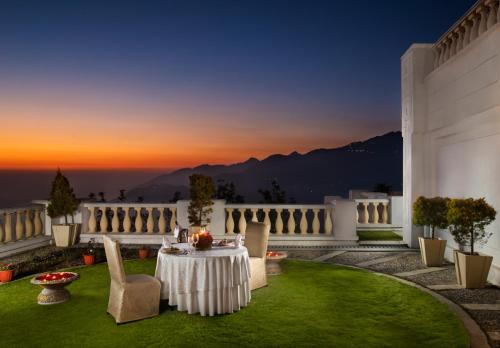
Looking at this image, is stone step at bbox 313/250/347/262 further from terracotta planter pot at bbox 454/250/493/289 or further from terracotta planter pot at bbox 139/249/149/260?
terracotta planter pot at bbox 139/249/149/260

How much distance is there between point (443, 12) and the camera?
18.5 meters

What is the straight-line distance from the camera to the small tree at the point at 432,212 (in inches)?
353

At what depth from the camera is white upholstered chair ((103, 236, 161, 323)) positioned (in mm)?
5590

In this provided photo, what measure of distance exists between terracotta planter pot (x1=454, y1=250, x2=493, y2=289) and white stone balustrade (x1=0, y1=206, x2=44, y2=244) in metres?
9.27

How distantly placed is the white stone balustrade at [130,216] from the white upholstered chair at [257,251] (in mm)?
4772

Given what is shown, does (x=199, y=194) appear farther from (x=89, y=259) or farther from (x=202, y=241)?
(x=202, y=241)

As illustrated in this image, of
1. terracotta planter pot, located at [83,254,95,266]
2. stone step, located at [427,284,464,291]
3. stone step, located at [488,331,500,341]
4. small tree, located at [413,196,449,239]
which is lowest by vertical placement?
stone step, located at [488,331,500,341]

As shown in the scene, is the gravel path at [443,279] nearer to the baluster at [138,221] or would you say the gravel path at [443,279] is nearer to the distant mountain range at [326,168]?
the baluster at [138,221]

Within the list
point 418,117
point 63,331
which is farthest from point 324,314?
point 418,117

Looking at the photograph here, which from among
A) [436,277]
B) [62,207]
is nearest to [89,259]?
[62,207]

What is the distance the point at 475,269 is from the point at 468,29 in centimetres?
462

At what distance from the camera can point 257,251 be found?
7180 mm

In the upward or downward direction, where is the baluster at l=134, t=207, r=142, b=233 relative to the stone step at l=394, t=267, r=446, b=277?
upward

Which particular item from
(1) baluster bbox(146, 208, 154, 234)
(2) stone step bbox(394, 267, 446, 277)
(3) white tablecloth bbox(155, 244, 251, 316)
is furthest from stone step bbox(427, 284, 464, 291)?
(1) baluster bbox(146, 208, 154, 234)
